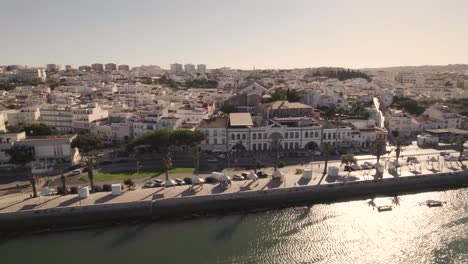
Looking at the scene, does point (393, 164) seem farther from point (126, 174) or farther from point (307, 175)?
point (126, 174)

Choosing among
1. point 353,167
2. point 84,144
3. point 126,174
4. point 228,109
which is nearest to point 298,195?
point 353,167

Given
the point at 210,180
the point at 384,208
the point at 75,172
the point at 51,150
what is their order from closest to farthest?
the point at 384,208
the point at 210,180
the point at 75,172
the point at 51,150

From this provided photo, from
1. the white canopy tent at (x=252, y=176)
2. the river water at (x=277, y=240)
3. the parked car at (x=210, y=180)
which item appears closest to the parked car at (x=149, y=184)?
the river water at (x=277, y=240)

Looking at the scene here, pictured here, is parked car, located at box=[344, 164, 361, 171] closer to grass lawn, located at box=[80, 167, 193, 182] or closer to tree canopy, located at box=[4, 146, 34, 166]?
grass lawn, located at box=[80, 167, 193, 182]

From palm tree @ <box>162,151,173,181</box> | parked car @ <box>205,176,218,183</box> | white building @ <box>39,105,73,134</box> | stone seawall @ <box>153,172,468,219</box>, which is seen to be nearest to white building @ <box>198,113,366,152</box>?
palm tree @ <box>162,151,173,181</box>

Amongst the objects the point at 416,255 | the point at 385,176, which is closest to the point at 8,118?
the point at 385,176

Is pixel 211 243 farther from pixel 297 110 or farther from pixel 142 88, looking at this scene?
pixel 142 88

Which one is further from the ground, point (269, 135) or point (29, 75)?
A: point (29, 75)

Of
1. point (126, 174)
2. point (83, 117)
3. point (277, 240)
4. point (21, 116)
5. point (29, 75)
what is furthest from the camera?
point (29, 75)
